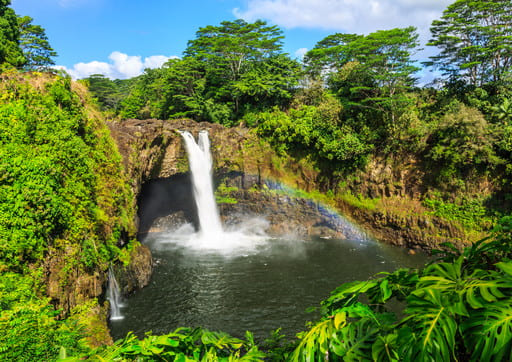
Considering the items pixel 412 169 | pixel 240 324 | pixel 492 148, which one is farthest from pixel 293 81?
pixel 240 324

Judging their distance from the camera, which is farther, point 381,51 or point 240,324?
point 381,51

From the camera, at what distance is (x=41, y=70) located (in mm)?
10984

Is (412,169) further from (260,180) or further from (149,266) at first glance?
(149,266)

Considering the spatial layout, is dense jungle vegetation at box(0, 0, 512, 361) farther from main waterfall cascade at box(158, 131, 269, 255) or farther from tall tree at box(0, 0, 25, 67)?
main waterfall cascade at box(158, 131, 269, 255)

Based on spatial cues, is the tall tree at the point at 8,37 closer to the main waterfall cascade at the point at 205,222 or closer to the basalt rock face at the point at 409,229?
the main waterfall cascade at the point at 205,222

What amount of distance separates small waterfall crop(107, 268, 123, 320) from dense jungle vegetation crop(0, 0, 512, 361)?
87 centimetres

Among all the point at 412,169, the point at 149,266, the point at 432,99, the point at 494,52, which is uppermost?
the point at 494,52

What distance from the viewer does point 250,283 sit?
12.9 meters

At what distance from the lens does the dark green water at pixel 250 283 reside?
10.2 metres

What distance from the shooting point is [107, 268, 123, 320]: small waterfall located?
34.1 feet

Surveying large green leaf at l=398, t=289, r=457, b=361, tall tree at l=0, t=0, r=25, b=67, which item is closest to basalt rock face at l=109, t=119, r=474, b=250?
tall tree at l=0, t=0, r=25, b=67

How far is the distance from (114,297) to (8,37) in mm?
15688

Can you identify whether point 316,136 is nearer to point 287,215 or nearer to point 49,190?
point 287,215

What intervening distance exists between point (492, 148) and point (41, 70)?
21646 millimetres
